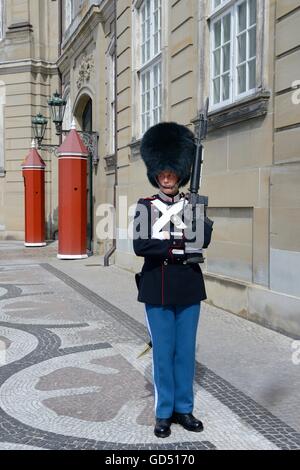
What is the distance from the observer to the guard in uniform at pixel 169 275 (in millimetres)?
3359

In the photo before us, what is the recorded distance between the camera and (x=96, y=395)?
4098 millimetres

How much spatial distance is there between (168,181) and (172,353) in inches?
45.3

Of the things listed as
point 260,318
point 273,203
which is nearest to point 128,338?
point 260,318

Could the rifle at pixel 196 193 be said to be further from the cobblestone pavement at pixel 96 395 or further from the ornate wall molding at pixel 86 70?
the ornate wall molding at pixel 86 70

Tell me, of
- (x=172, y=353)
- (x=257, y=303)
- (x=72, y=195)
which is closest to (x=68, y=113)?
(x=72, y=195)

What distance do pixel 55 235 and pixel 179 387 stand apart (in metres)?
18.5

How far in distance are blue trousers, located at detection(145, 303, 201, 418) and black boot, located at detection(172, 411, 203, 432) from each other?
0.03m

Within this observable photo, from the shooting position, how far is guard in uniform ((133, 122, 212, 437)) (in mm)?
3359

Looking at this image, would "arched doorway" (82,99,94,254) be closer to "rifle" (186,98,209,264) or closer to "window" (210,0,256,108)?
"window" (210,0,256,108)

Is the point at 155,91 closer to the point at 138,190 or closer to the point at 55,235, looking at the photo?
the point at 138,190

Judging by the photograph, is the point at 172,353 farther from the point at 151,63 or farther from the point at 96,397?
the point at 151,63

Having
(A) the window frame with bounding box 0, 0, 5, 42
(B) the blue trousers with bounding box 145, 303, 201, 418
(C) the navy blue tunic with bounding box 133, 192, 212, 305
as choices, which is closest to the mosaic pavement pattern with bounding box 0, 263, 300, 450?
(B) the blue trousers with bounding box 145, 303, 201, 418

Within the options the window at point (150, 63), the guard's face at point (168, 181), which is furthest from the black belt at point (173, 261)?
the window at point (150, 63)

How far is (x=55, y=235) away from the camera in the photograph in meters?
21.5
